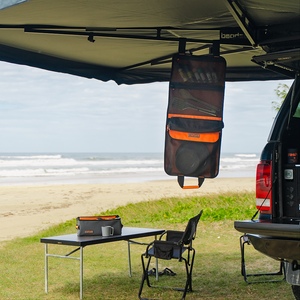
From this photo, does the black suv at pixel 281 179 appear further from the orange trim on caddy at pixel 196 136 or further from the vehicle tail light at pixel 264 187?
the orange trim on caddy at pixel 196 136

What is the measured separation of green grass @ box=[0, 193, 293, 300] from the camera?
373 centimetres

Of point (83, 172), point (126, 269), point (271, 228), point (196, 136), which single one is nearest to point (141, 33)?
point (196, 136)

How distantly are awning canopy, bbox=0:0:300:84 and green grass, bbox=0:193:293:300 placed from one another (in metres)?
2.22

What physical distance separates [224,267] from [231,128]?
44202 millimetres

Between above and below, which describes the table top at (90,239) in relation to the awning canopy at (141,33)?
below

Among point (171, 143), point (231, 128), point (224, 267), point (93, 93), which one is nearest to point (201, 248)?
point (224, 267)

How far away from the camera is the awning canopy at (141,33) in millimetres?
2900

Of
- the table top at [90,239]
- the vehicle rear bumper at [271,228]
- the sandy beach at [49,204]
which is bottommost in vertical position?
the sandy beach at [49,204]

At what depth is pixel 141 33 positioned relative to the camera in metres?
3.71

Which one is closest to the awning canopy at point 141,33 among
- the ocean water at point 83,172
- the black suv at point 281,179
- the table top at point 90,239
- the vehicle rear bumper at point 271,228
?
the black suv at point 281,179

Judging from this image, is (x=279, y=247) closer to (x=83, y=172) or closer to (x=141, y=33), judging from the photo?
(x=141, y=33)

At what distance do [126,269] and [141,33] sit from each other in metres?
2.74

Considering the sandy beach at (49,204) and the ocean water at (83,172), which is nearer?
the sandy beach at (49,204)

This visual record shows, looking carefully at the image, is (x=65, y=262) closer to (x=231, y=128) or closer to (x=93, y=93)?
(x=231, y=128)
